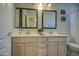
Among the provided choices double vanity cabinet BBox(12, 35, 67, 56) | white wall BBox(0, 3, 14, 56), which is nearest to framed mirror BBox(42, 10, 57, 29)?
double vanity cabinet BBox(12, 35, 67, 56)

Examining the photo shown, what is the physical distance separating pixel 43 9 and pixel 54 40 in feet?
1.97

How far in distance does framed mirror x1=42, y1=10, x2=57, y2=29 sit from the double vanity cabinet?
207mm

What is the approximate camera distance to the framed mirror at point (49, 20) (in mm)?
2436

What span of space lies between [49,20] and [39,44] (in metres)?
0.49

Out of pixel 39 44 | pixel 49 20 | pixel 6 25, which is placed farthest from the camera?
pixel 49 20

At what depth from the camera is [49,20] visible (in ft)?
8.13

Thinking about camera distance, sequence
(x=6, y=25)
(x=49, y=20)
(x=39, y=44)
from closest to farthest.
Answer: (x=6, y=25), (x=39, y=44), (x=49, y=20)

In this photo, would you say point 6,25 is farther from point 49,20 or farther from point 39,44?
point 49,20

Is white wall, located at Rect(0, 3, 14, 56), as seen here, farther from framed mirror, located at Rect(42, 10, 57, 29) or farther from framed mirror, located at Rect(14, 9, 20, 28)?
framed mirror, located at Rect(42, 10, 57, 29)

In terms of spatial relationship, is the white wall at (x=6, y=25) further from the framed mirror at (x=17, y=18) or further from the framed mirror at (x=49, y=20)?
the framed mirror at (x=49, y=20)

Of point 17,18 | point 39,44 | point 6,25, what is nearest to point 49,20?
point 39,44

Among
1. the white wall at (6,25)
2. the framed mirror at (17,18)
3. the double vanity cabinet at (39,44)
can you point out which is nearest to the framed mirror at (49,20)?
the double vanity cabinet at (39,44)

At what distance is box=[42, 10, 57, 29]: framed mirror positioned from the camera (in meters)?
2.44

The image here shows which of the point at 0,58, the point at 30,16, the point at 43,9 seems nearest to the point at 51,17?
the point at 43,9
